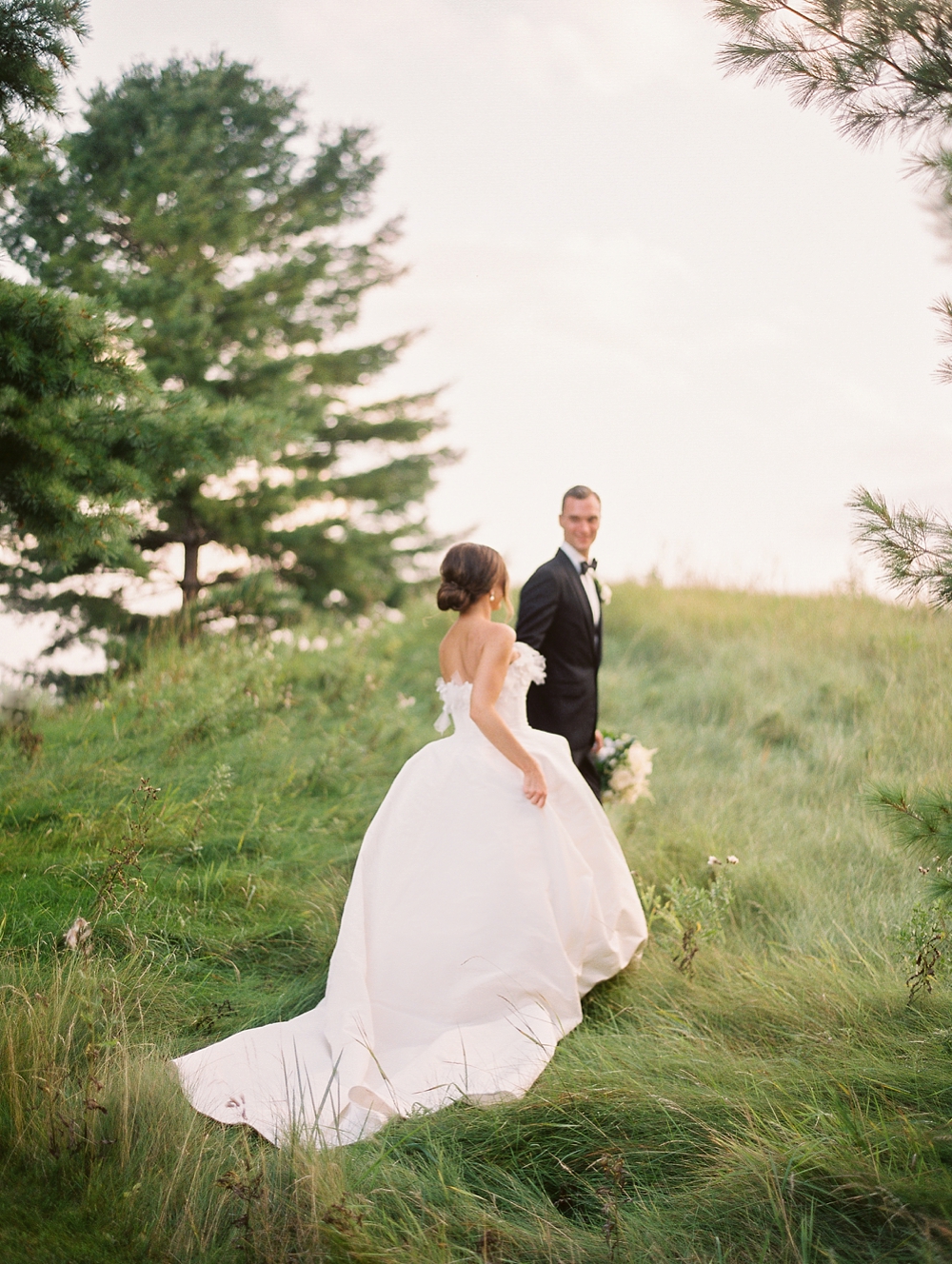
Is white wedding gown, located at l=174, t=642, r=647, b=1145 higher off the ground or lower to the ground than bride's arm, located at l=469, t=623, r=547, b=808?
lower

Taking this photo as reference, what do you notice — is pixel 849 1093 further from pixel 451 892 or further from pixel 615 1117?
pixel 451 892

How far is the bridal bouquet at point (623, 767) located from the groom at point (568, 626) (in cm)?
17

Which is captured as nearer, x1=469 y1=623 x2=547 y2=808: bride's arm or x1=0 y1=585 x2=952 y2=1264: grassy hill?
x1=0 y1=585 x2=952 y2=1264: grassy hill

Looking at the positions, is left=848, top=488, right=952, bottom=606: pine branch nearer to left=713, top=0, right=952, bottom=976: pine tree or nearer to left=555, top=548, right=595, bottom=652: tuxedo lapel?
left=713, top=0, right=952, bottom=976: pine tree

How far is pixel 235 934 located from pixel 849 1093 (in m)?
3.27

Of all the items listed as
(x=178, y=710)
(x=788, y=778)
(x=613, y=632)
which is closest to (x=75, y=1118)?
(x=178, y=710)

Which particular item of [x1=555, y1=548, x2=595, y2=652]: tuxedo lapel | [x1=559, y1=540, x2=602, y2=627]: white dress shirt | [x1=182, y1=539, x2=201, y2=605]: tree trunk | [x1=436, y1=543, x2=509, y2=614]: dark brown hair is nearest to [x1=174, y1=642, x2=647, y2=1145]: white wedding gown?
[x1=436, y1=543, x2=509, y2=614]: dark brown hair

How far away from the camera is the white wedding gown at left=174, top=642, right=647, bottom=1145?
3.68 metres

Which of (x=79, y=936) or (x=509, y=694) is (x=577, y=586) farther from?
(x=79, y=936)

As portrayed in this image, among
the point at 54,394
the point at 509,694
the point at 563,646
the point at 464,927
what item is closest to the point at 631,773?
the point at 563,646

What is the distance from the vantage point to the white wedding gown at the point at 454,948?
368cm

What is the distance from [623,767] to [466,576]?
6.83 feet

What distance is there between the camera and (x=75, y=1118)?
3.17 meters

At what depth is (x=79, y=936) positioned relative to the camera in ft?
14.8
